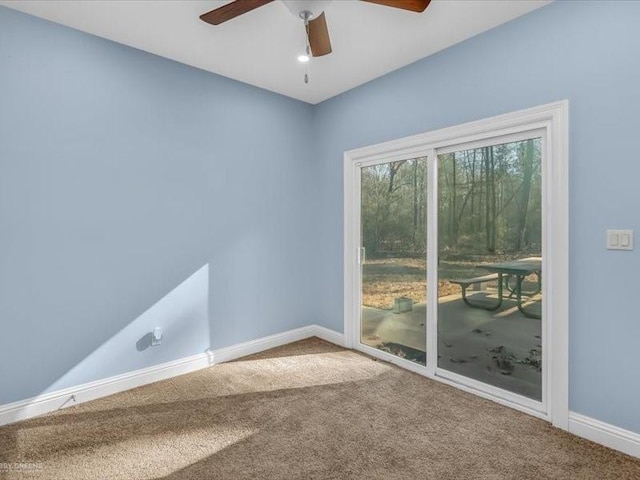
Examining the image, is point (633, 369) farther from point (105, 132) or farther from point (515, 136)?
point (105, 132)

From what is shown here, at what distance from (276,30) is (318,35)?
2.01 ft

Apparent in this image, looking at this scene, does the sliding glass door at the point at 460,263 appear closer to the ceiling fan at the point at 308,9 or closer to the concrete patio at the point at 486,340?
the concrete patio at the point at 486,340

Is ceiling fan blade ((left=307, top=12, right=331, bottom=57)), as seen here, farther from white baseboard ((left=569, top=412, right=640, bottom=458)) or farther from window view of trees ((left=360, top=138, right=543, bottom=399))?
white baseboard ((left=569, top=412, right=640, bottom=458))

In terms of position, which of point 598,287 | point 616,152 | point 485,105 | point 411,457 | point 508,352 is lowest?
point 411,457

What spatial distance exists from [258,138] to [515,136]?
89.5 inches

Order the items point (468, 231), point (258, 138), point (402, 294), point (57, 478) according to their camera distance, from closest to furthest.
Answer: point (57, 478) < point (468, 231) < point (402, 294) < point (258, 138)

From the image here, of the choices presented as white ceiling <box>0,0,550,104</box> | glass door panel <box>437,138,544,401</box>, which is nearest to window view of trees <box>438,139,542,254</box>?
glass door panel <box>437,138,544,401</box>

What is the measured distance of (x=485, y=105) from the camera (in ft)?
8.48

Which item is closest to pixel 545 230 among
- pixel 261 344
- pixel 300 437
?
pixel 300 437

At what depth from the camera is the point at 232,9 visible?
1.90 m

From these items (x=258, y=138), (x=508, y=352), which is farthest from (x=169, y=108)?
(x=508, y=352)

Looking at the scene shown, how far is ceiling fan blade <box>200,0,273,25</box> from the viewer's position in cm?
185

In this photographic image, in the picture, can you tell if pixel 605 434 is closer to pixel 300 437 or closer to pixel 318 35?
pixel 300 437

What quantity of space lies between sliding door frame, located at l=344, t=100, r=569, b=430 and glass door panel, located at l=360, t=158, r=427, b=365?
100 mm
